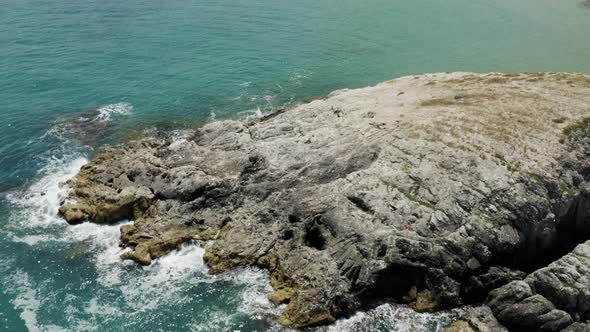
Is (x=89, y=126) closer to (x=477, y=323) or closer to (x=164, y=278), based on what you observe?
(x=164, y=278)

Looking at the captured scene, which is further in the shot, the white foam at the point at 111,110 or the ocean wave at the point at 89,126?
the white foam at the point at 111,110

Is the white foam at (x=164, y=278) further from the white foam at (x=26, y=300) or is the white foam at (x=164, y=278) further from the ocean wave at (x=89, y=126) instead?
the ocean wave at (x=89, y=126)

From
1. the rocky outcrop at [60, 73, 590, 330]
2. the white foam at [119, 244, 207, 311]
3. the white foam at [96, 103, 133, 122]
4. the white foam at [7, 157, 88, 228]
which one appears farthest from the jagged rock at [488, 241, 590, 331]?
the white foam at [96, 103, 133, 122]

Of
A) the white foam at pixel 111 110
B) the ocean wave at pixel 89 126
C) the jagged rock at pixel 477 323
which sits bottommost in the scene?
the jagged rock at pixel 477 323

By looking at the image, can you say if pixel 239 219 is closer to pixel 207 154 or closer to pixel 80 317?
pixel 207 154

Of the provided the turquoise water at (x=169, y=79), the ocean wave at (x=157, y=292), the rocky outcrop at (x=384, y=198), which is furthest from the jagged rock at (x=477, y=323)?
the turquoise water at (x=169, y=79)

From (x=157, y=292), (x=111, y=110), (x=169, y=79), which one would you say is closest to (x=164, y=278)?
(x=157, y=292)

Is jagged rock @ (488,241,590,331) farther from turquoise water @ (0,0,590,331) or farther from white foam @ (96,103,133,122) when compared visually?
white foam @ (96,103,133,122)
